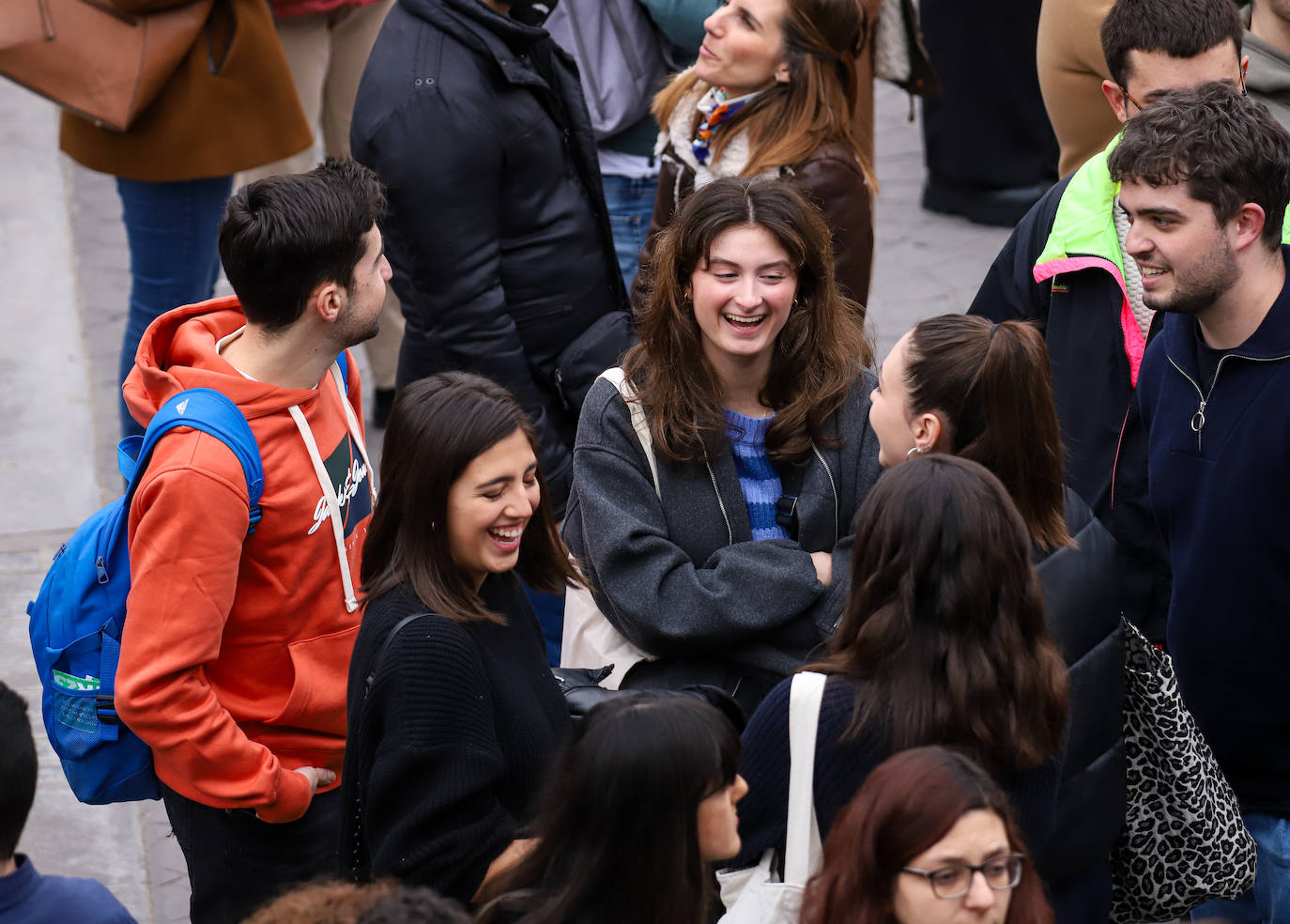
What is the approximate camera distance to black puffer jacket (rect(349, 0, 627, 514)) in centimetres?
369

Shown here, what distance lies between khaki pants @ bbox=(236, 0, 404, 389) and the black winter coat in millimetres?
2788

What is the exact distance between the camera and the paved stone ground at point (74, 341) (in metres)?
4.27

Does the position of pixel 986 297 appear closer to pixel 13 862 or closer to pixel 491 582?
pixel 491 582

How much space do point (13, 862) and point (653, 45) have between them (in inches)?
135

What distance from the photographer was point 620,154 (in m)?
5.07

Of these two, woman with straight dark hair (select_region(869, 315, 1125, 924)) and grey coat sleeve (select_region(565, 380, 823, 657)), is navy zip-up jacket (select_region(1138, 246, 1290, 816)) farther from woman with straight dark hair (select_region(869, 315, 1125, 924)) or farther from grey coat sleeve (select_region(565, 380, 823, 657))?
grey coat sleeve (select_region(565, 380, 823, 657))

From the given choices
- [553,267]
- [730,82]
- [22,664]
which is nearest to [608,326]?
[553,267]

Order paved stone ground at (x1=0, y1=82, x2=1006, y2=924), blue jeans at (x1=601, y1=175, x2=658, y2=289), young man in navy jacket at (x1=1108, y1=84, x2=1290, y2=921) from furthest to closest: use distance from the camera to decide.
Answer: blue jeans at (x1=601, y1=175, x2=658, y2=289), paved stone ground at (x1=0, y1=82, x2=1006, y2=924), young man in navy jacket at (x1=1108, y1=84, x2=1290, y2=921)

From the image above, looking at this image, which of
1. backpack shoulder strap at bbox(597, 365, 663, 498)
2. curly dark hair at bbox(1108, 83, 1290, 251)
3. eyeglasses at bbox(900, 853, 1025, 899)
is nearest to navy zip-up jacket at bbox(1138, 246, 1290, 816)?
curly dark hair at bbox(1108, 83, 1290, 251)

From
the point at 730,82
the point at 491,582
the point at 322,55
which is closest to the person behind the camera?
the point at 491,582

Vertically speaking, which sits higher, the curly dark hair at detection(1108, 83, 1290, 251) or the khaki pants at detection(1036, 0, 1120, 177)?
the curly dark hair at detection(1108, 83, 1290, 251)

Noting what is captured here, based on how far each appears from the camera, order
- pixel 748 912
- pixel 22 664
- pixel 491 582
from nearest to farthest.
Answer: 1. pixel 748 912
2. pixel 491 582
3. pixel 22 664

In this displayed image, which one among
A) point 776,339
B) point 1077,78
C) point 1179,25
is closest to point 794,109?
point 1077,78

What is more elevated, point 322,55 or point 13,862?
point 322,55
